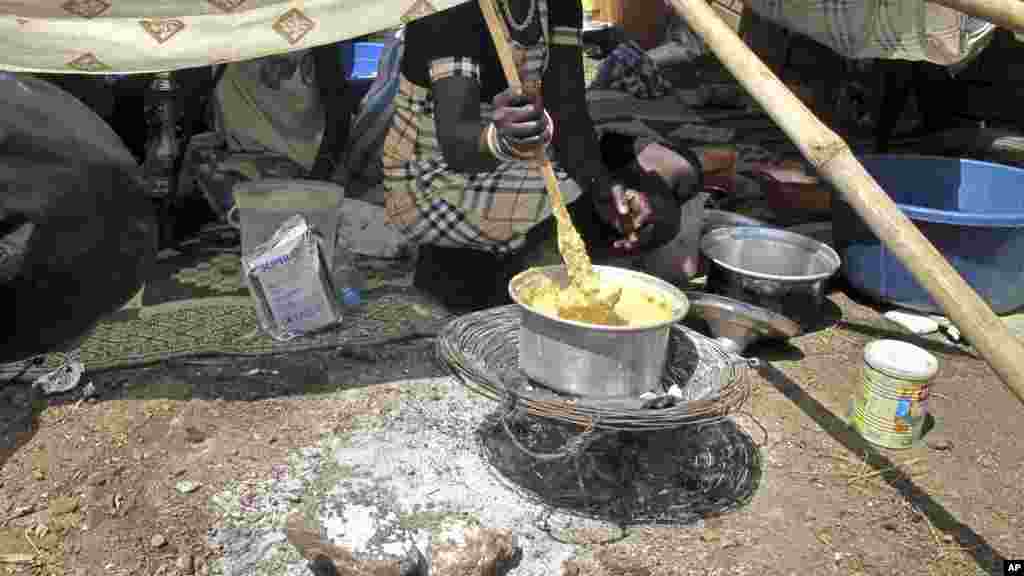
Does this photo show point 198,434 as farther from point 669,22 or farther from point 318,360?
point 669,22

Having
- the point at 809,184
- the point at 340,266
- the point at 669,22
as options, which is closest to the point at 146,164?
the point at 340,266

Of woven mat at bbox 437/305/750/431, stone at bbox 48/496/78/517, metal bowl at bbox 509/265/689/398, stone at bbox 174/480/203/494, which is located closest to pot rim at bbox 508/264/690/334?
metal bowl at bbox 509/265/689/398

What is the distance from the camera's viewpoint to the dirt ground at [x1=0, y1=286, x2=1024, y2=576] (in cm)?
185

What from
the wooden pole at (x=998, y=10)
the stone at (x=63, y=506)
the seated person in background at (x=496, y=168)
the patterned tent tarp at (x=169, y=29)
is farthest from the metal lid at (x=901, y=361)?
the stone at (x=63, y=506)

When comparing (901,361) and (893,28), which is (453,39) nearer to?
(901,361)

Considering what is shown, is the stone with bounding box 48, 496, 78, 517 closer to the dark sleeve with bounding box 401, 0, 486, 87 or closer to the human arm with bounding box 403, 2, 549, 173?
the human arm with bounding box 403, 2, 549, 173

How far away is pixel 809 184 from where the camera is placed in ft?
12.1

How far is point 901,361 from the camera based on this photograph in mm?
2188

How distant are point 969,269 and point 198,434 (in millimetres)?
2604

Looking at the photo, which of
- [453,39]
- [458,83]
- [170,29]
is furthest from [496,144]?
[170,29]

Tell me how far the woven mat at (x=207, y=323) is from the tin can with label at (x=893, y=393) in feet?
4.49

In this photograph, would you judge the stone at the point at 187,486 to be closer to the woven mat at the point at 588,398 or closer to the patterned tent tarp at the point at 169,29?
the woven mat at the point at 588,398

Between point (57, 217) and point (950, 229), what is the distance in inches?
112

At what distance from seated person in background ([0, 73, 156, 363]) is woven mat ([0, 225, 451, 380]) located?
0.33ft
